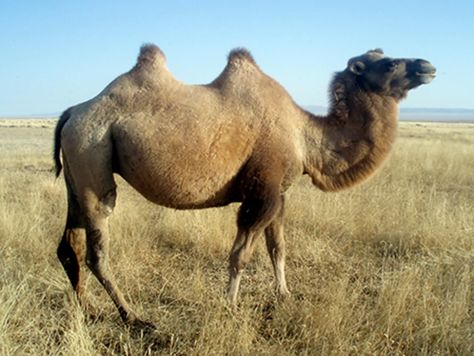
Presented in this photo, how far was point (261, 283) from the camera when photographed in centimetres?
568

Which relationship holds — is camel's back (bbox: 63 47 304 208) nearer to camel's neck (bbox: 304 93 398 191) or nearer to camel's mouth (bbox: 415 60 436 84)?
camel's neck (bbox: 304 93 398 191)

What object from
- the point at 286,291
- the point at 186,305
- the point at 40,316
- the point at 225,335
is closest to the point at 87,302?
the point at 40,316

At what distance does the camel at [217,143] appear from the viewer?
459 cm

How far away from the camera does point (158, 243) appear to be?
698cm

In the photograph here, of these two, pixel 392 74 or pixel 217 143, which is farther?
pixel 392 74

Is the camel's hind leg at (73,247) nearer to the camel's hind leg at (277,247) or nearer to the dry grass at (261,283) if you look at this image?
the dry grass at (261,283)

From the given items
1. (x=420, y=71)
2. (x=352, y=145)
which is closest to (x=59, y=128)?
(x=352, y=145)

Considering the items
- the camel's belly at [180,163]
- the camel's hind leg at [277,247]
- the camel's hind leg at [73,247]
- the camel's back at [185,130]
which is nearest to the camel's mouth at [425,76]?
the camel's back at [185,130]

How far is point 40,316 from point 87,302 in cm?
50

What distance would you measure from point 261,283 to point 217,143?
1977 mm

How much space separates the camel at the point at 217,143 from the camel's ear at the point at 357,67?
0.01 meters

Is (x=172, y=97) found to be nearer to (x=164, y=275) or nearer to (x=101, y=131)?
(x=101, y=131)

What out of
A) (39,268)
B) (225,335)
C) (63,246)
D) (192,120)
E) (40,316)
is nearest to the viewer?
(225,335)

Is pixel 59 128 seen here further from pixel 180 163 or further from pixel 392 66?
pixel 392 66
